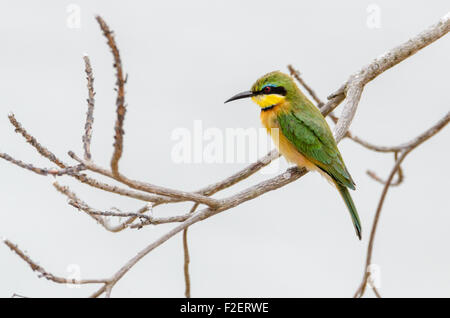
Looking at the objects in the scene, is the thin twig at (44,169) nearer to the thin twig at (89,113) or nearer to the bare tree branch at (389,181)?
the thin twig at (89,113)

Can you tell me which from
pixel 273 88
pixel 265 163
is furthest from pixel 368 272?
pixel 273 88

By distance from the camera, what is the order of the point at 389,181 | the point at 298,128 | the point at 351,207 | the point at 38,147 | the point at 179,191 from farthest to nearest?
the point at 298,128 < the point at 351,207 < the point at 389,181 < the point at 179,191 < the point at 38,147

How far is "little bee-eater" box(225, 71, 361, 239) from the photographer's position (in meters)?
2.30

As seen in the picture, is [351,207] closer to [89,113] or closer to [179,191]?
[179,191]

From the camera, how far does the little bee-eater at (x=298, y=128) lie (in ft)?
7.54

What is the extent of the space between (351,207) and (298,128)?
0.38m

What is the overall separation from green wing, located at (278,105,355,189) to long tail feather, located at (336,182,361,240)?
29 millimetres

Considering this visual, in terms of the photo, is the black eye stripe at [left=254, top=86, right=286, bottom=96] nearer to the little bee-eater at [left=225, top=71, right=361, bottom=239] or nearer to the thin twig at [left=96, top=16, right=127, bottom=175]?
the little bee-eater at [left=225, top=71, right=361, bottom=239]

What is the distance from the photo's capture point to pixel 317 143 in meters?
2.32

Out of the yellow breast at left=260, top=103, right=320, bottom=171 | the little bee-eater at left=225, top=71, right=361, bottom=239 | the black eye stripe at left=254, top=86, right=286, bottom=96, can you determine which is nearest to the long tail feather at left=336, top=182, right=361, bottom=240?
the little bee-eater at left=225, top=71, right=361, bottom=239

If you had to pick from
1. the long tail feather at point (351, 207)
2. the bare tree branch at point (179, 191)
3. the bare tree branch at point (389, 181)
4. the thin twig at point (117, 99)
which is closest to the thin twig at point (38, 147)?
the bare tree branch at point (179, 191)

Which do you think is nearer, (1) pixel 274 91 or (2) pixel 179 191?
(2) pixel 179 191

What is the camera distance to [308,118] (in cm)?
236

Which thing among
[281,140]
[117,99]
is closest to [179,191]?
[117,99]
